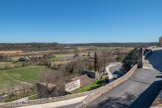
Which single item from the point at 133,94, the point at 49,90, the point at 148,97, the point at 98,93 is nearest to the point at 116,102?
the point at 98,93

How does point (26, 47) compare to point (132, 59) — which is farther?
point (26, 47)

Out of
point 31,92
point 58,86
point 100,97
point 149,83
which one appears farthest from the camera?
point 31,92

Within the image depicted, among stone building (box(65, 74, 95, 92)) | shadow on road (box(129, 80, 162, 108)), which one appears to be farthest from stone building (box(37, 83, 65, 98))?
shadow on road (box(129, 80, 162, 108))

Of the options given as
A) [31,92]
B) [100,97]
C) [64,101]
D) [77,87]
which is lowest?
[31,92]

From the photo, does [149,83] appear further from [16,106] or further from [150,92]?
[16,106]

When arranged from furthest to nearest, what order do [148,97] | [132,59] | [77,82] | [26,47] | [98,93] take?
[26,47]
[77,82]
[132,59]
[98,93]
[148,97]

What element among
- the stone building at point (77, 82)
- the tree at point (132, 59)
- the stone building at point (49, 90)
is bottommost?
the stone building at point (77, 82)

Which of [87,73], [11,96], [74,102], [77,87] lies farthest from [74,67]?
[74,102]

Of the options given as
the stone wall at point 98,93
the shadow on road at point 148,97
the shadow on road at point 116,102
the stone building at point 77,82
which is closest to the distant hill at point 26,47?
the stone building at point 77,82

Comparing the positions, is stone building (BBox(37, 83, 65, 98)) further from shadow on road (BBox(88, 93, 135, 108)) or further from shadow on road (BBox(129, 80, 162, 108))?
shadow on road (BBox(129, 80, 162, 108))

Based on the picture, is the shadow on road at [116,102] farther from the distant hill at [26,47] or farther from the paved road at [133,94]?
the distant hill at [26,47]

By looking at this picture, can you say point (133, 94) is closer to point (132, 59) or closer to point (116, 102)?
point (116, 102)
